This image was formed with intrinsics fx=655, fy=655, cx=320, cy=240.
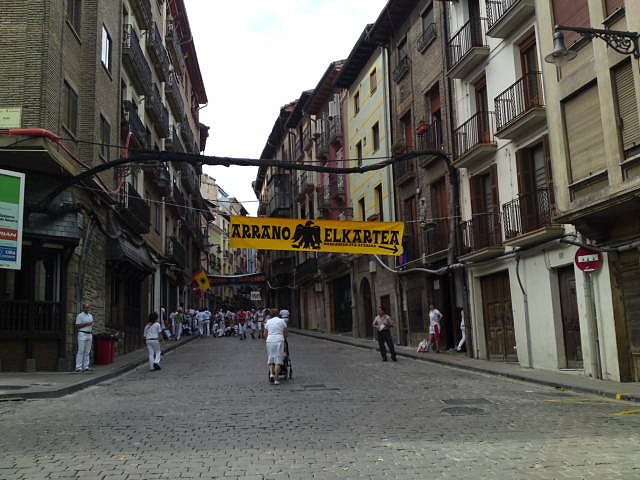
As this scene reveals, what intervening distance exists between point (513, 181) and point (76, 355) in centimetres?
1251

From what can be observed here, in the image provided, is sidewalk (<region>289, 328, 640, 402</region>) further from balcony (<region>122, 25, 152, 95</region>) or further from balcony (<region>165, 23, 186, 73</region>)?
balcony (<region>165, 23, 186, 73</region>)

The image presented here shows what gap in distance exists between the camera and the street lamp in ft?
37.2

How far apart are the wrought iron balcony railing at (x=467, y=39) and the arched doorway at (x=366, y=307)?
14.1 m

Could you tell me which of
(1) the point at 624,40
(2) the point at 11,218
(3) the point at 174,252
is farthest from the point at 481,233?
(3) the point at 174,252

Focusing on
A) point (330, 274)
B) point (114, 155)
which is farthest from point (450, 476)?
point (330, 274)

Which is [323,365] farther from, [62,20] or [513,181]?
[62,20]

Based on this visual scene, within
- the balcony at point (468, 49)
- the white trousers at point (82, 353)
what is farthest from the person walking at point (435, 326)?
the white trousers at point (82, 353)

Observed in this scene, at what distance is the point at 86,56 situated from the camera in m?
19.5

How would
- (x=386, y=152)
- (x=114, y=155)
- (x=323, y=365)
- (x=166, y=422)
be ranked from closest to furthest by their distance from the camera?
(x=166, y=422)
(x=323, y=365)
(x=114, y=155)
(x=386, y=152)

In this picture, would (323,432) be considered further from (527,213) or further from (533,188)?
(533,188)

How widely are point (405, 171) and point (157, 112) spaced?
12378 mm

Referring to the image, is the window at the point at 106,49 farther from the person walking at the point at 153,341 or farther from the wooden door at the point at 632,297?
the wooden door at the point at 632,297

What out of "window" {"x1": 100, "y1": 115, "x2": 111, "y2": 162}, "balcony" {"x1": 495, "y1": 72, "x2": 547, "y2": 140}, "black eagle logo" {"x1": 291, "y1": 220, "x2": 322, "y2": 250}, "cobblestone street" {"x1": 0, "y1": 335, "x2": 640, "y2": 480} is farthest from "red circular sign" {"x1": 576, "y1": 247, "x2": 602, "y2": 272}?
"window" {"x1": 100, "y1": 115, "x2": 111, "y2": 162}

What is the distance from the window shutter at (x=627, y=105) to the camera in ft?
41.5
